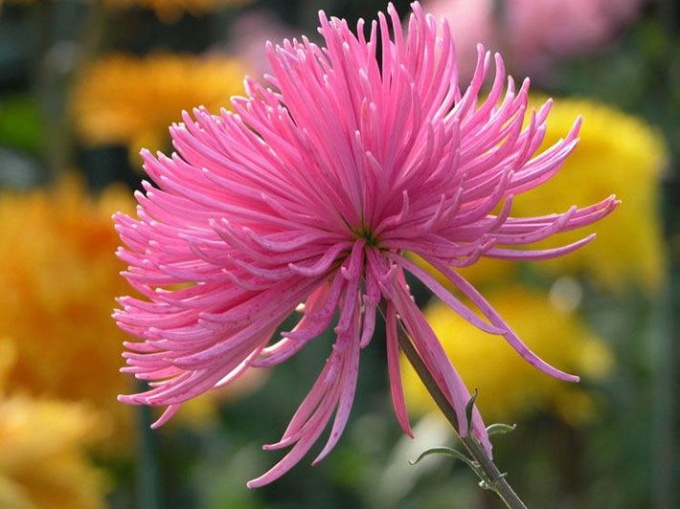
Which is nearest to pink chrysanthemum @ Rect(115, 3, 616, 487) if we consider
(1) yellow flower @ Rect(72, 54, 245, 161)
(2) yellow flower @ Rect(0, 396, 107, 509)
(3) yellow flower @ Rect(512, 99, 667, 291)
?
(2) yellow flower @ Rect(0, 396, 107, 509)

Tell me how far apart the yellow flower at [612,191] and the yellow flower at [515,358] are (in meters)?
0.07

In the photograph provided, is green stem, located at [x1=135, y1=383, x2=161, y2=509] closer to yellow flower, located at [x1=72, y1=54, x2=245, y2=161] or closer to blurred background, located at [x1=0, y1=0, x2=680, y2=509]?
blurred background, located at [x1=0, y1=0, x2=680, y2=509]

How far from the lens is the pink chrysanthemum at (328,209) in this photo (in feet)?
1.67

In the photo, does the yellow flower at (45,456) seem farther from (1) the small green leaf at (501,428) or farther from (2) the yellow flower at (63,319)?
(1) the small green leaf at (501,428)

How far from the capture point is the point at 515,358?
1523 mm

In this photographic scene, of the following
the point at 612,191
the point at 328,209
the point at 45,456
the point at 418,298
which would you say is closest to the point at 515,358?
the point at 612,191

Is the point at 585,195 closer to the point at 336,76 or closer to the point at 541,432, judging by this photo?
the point at 541,432

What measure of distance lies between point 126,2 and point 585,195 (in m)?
0.71

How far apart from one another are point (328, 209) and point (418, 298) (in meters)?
1.83

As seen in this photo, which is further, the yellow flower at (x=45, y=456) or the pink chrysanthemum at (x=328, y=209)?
the yellow flower at (x=45, y=456)

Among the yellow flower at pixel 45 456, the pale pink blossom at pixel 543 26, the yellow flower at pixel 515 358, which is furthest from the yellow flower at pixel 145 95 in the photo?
the yellow flower at pixel 45 456

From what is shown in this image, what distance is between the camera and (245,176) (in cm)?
52

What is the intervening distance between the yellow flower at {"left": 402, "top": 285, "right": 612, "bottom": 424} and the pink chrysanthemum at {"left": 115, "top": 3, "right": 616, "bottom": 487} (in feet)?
3.18

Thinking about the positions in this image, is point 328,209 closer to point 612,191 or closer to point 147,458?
point 147,458
